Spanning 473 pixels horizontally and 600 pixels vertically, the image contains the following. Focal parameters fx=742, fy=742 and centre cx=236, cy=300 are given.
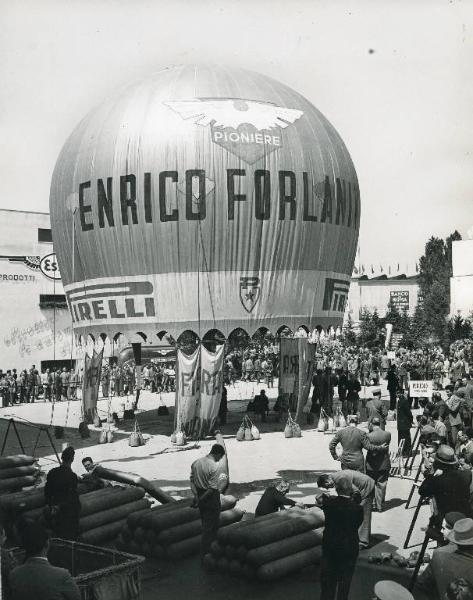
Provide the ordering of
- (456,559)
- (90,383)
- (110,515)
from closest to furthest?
(456,559) < (110,515) < (90,383)

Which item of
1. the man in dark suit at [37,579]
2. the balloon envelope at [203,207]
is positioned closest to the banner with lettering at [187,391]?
the balloon envelope at [203,207]

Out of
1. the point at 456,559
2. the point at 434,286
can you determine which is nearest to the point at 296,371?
the point at 456,559

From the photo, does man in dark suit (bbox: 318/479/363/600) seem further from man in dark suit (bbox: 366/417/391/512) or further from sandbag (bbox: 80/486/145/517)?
man in dark suit (bbox: 366/417/391/512)

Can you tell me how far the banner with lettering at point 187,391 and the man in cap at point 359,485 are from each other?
11975 mm

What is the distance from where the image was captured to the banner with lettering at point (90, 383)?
84.0 ft

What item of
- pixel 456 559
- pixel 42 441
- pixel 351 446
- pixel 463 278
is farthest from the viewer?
pixel 463 278

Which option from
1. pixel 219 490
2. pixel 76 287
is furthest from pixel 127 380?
pixel 219 490

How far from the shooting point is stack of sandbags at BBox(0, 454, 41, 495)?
1417 cm

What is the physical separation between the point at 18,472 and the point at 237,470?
5.81m

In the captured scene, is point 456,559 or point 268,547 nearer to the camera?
point 456,559

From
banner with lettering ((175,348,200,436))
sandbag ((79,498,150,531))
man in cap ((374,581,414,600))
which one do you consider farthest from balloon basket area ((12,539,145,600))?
banner with lettering ((175,348,200,436))

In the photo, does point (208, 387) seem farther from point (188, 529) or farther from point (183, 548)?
point (183, 548)

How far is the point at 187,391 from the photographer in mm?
23047

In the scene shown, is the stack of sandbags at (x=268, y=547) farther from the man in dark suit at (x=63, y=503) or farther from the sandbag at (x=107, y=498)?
the sandbag at (x=107, y=498)
